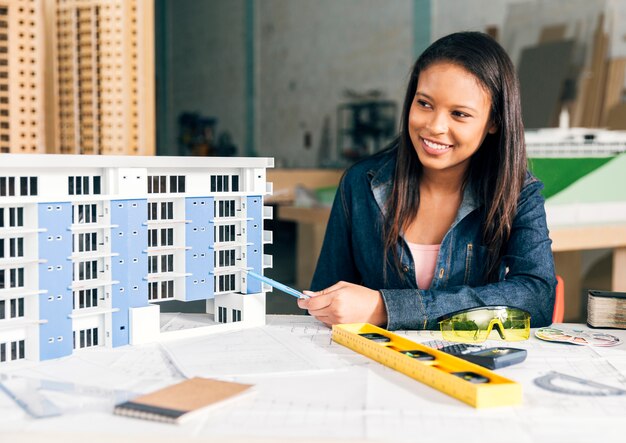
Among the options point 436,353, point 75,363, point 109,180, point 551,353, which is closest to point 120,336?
point 75,363

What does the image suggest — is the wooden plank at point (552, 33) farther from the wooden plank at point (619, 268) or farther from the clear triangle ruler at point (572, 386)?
the clear triangle ruler at point (572, 386)

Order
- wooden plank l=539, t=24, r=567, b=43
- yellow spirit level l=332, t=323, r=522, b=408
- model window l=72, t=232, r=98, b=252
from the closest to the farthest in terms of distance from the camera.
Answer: yellow spirit level l=332, t=323, r=522, b=408
model window l=72, t=232, r=98, b=252
wooden plank l=539, t=24, r=567, b=43

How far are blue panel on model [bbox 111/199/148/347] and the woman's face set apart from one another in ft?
2.33

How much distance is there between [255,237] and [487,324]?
1.61 ft

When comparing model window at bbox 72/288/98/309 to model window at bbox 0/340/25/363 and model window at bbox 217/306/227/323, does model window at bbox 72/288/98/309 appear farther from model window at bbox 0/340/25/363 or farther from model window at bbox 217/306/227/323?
model window at bbox 217/306/227/323

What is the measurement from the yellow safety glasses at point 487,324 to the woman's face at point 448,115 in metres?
0.44

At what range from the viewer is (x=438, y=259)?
1.77 m

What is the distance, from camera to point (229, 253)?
149 centimetres

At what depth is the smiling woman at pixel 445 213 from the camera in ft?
4.95

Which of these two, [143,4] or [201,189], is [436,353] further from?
[143,4]

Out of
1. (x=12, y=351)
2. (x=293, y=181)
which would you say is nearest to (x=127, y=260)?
(x=12, y=351)

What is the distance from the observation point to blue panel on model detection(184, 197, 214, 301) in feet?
4.54

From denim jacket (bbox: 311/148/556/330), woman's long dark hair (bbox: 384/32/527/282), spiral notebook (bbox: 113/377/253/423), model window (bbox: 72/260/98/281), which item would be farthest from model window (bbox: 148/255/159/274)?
woman's long dark hair (bbox: 384/32/527/282)

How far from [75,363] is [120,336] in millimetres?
121
